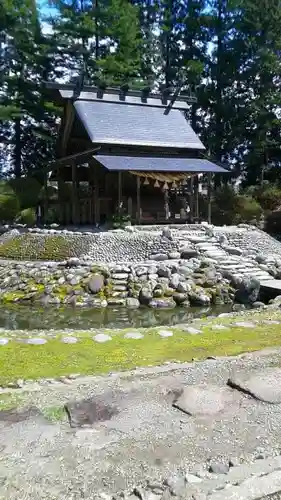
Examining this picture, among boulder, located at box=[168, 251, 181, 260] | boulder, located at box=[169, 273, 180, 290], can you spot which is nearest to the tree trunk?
boulder, located at box=[168, 251, 181, 260]

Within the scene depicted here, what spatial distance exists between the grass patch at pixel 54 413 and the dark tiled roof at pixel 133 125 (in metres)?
14.2

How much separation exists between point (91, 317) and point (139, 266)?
2.79 m

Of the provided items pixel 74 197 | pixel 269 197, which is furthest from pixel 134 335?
pixel 269 197

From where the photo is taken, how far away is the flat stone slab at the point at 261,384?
185 inches

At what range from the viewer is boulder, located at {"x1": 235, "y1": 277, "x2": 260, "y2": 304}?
12641 millimetres

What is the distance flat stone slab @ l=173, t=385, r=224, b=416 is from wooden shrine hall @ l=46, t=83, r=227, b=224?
12466mm

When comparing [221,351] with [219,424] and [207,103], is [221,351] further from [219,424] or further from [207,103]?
[207,103]

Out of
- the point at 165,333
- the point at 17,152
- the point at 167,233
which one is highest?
the point at 17,152

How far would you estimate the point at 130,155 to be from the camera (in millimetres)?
18469

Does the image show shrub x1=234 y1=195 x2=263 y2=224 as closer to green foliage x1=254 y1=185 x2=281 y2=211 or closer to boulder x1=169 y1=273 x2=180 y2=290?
green foliage x1=254 y1=185 x2=281 y2=211

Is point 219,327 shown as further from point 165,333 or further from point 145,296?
point 145,296

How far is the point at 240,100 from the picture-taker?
29188 mm

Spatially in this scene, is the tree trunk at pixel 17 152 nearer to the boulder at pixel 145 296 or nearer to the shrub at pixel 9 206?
the shrub at pixel 9 206

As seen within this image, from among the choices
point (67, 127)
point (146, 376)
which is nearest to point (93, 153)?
point (67, 127)
